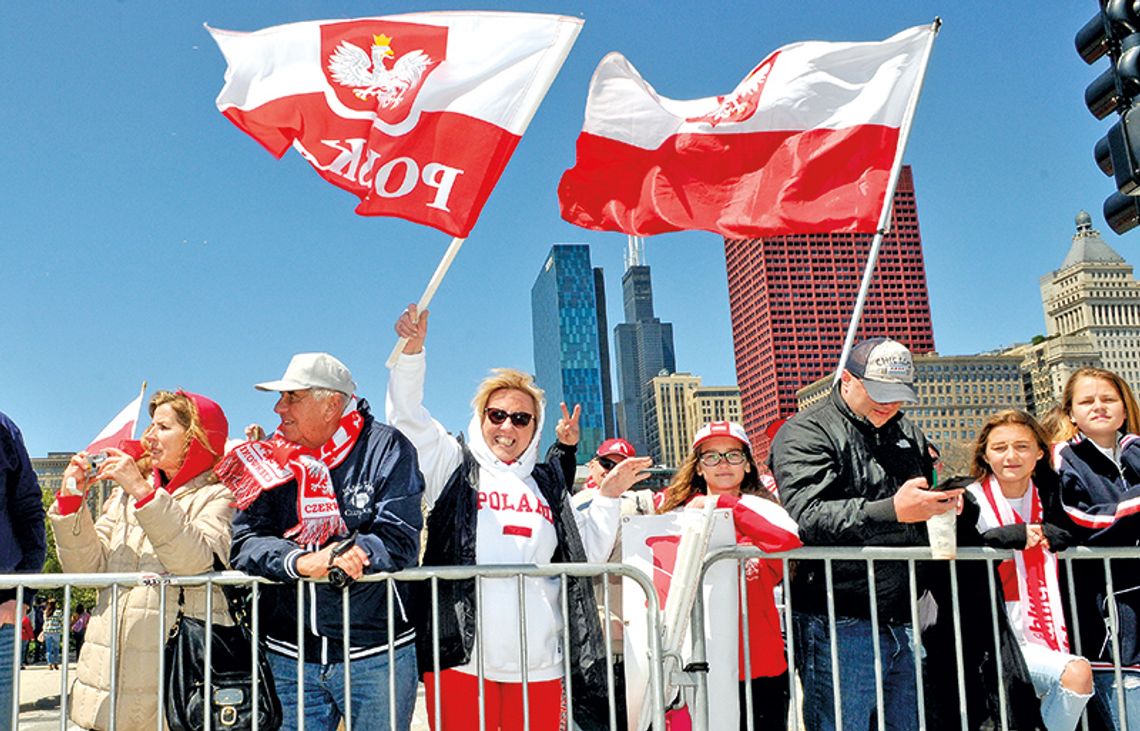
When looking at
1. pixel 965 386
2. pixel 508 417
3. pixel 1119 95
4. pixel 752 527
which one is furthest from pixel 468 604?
pixel 965 386

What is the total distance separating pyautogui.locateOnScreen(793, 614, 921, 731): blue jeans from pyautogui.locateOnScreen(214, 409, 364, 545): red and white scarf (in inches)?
77.8

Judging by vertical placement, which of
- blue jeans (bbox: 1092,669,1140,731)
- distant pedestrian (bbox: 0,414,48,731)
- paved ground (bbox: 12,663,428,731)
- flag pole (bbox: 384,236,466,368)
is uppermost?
flag pole (bbox: 384,236,466,368)

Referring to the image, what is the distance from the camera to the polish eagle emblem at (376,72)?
5.12 m

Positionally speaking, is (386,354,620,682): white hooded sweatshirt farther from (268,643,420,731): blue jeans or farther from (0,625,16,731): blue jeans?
(0,625,16,731): blue jeans

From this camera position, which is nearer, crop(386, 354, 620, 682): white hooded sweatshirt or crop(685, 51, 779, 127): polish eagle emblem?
crop(386, 354, 620, 682): white hooded sweatshirt

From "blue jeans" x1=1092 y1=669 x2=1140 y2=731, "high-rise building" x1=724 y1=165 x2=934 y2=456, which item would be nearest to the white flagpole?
"blue jeans" x1=1092 y1=669 x2=1140 y2=731

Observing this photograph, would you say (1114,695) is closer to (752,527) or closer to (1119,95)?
(752,527)

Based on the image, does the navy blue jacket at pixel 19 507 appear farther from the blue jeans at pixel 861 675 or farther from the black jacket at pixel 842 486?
the blue jeans at pixel 861 675

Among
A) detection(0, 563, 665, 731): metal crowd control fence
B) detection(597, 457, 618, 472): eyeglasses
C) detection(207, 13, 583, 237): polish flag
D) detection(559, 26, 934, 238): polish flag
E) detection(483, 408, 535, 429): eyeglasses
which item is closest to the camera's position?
detection(0, 563, 665, 731): metal crowd control fence

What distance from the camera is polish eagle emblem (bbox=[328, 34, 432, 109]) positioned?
16.8ft

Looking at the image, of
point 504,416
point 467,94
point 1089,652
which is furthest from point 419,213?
point 1089,652

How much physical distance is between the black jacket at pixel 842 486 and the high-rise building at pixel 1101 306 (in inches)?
6661

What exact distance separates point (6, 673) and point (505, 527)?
6.69 ft

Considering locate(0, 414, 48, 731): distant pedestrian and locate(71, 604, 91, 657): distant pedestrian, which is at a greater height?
locate(0, 414, 48, 731): distant pedestrian
